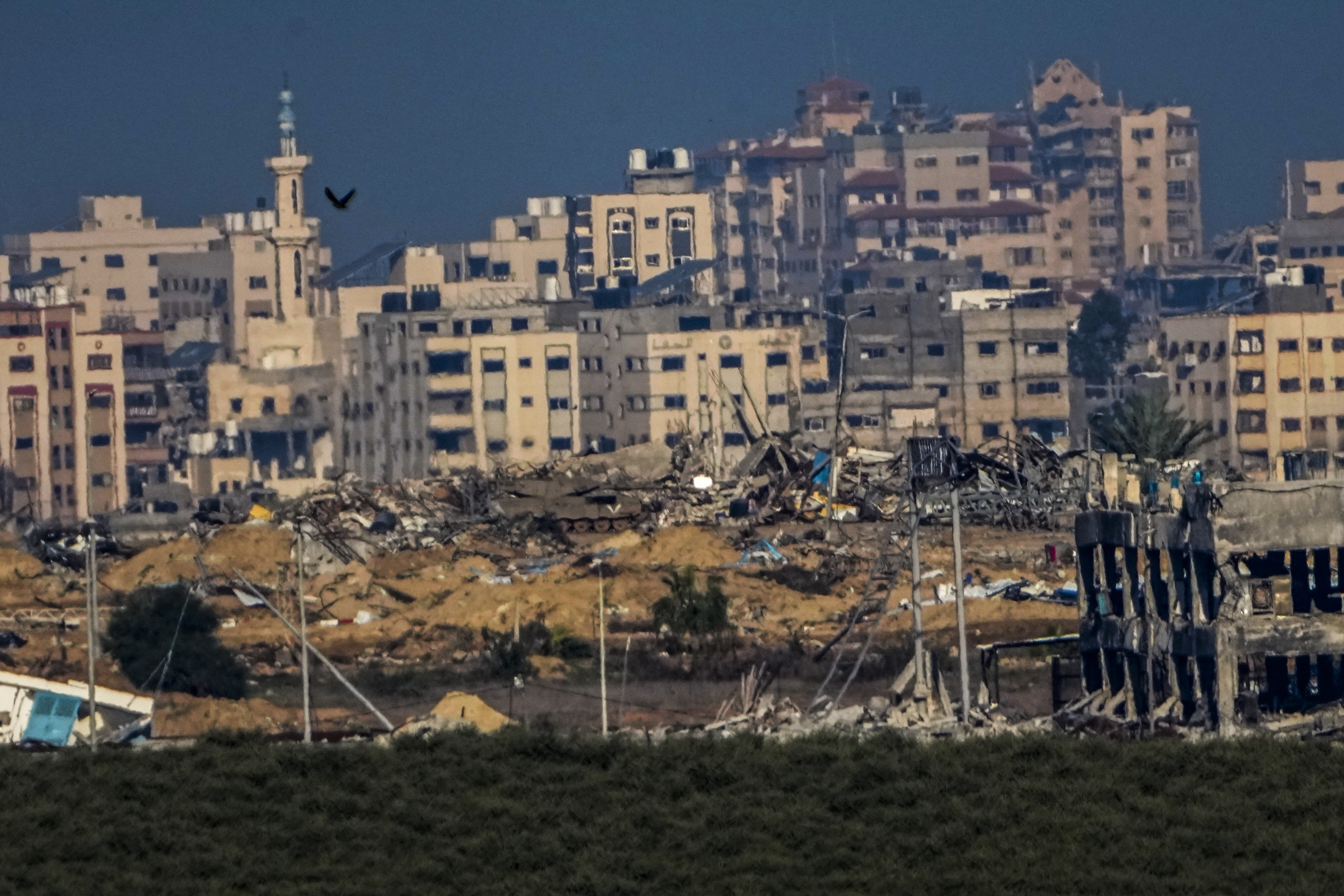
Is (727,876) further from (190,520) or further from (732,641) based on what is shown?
(190,520)

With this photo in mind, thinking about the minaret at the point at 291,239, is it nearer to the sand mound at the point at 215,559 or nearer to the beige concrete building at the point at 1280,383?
the beige concrete building at the point at 1280,383

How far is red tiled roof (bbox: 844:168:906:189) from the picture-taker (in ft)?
645

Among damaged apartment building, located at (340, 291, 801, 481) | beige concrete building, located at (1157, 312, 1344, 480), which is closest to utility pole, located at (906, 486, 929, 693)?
beige concrete building, located at (1157, 312, 1344, 480)

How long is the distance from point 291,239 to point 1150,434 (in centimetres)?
7488

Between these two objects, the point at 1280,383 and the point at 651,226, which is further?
the point at 651,226

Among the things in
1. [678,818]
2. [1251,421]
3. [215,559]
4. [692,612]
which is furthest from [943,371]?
[678,818]

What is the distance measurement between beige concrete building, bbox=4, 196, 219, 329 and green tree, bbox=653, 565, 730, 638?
131 meters

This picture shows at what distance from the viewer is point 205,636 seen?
43.1m

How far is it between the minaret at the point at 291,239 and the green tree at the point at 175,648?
91953mm

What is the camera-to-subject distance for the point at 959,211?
18950cm

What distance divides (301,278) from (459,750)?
111 metres

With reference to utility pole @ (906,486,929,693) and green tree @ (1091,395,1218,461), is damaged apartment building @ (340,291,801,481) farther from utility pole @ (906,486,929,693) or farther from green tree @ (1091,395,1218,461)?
utility pole @ (906,486,929,693)

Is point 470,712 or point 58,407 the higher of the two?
point 58,407

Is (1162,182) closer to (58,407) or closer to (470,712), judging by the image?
(58,407)
